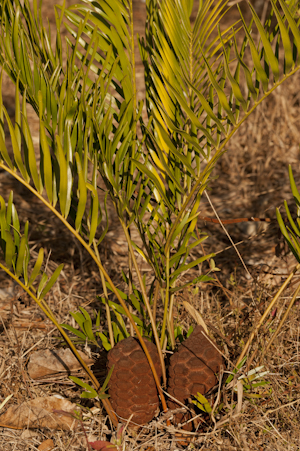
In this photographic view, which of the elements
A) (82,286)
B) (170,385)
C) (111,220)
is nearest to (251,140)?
(111,220)

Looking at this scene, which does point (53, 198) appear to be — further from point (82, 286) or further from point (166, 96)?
point (82, 286)

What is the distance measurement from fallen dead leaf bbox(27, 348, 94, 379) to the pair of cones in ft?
0.80

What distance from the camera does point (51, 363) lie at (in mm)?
1161

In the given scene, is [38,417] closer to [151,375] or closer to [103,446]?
[103,446]

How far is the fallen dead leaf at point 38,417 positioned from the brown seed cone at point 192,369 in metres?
0.27

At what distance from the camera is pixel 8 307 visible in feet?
4.83

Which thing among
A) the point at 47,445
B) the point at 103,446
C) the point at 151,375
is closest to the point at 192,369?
the point at 151,375

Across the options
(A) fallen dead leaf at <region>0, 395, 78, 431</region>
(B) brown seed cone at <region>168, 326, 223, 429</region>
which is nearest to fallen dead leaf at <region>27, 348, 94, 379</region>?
(A) fallen dead leaf at <region>0, 395, 78, 431</region>

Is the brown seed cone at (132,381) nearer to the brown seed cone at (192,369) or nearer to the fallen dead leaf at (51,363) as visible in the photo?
the brown seed cone at (192,369)

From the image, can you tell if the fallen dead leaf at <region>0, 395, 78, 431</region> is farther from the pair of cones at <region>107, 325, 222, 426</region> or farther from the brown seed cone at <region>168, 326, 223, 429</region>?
the brown seed cone at <region>168, 326, 223, 429</region>

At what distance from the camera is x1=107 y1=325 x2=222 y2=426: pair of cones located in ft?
3.06

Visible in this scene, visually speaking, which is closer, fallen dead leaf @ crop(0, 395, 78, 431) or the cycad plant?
the cycad plant

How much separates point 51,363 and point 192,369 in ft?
1.41

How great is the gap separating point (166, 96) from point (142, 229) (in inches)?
11.9
